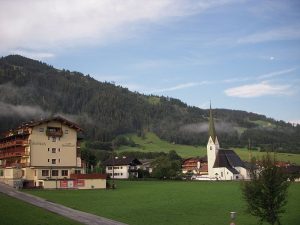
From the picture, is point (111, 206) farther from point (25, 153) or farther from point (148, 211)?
point (25, 153)

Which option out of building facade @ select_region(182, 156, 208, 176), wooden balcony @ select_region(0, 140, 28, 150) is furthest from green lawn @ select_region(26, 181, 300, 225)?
building facade @ select_region(182, 156, 208, 176)

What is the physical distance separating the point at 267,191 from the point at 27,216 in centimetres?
2042

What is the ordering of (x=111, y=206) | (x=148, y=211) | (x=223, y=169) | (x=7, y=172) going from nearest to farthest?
(x=148, y=211) → (x=111, y=206) → (x=7, y=172) → (x=223, y=169)

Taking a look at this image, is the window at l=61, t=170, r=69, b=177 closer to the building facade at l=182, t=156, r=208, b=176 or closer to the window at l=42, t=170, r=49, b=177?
the window at l=42, t=170, r=49, b=177

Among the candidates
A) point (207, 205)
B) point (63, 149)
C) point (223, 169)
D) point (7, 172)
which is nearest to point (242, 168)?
point (223, 169)

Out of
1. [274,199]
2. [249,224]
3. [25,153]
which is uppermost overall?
[25,153]

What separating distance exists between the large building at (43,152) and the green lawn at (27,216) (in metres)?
40.2

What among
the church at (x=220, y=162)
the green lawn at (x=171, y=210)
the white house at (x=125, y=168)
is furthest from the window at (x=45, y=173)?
the church at (x=220, y=162)

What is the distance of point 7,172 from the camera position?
8531cm

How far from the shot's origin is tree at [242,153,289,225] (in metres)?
33.3

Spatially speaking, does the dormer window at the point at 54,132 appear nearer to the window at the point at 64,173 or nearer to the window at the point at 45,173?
the window at the point at 64,173

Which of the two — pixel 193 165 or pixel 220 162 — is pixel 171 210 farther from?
pixel 193 165

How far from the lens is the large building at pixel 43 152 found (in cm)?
8688

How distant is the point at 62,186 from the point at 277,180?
52.7 metres
